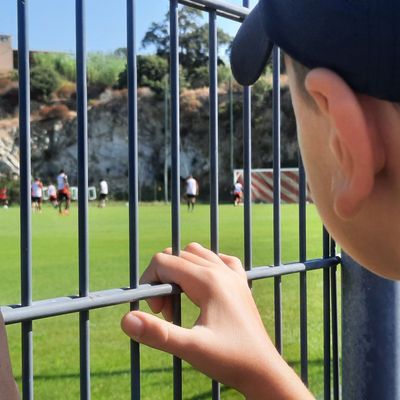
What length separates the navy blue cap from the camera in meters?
0.53

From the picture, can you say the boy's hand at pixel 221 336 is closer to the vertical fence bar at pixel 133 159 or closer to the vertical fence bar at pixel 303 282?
the vertical fence bar at pixel 133 159

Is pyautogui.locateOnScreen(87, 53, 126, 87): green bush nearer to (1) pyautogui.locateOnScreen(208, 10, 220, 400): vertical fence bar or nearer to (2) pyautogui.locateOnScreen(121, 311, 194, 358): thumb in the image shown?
(1) pyautogui.locateOnScreen(208, 10, 220, 400): vertical fence bar

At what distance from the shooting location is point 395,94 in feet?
1.73

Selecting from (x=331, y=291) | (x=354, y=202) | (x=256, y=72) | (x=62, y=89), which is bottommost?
(x=331, y=291)

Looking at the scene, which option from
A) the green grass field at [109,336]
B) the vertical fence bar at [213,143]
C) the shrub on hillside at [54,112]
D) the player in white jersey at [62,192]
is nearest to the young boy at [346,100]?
the vertical fence bar at [213,143]

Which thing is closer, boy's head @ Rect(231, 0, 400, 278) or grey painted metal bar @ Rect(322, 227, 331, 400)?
boy's head @ Rect(231, 0, 400, 278)

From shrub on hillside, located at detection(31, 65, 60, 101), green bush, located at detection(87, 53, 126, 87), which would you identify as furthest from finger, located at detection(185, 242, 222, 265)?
shrub on hillside, located at detection(31, 65, 60, 101)

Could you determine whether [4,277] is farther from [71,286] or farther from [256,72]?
[256,72]

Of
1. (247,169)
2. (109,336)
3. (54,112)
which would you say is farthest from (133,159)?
(54,112)

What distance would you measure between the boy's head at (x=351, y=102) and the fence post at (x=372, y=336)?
0.72 m

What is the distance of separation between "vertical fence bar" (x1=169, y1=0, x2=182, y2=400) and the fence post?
44 cm

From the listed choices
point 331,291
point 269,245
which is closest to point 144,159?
point 269,245

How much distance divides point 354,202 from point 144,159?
2970 centimetres

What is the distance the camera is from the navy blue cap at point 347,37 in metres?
0.53
